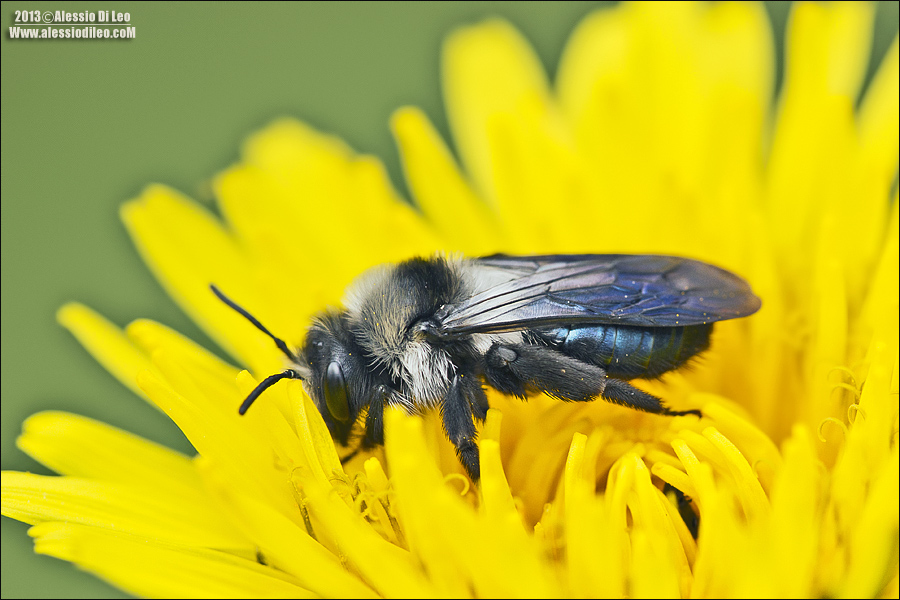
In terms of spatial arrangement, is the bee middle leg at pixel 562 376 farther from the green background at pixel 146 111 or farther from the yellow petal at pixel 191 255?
the green background at pixel 146 111

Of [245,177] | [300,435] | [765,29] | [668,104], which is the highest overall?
[765,29]

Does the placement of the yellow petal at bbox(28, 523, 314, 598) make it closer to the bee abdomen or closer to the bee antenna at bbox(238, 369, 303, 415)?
A: the bee antenna at bbox(238, 369, 303, 415)

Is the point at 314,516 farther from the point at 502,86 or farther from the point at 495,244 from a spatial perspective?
the point at 502,86

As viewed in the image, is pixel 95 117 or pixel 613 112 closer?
pixel 613 112

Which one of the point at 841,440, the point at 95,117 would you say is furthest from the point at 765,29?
the point at 95,117

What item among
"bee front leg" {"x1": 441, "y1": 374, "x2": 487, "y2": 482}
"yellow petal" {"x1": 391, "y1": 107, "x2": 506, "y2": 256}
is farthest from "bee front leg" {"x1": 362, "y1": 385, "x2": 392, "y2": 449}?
"yellow petal" {"x1": 391, "y1": 107, "x2": 506, "y2": 256}
